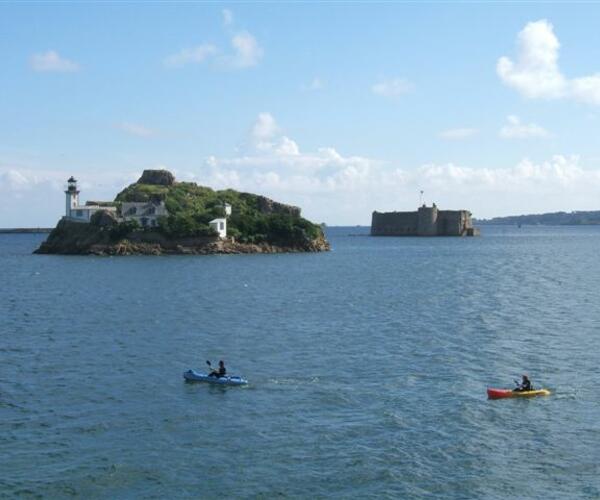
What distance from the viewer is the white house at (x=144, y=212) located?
151 metres

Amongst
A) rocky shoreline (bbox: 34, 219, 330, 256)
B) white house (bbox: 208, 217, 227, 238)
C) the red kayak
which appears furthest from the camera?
white house (bbox: 208, 217, 227, 238)

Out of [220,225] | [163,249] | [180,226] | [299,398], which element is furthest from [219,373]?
[220,225]

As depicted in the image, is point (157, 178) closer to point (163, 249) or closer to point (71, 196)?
point (71, 196)

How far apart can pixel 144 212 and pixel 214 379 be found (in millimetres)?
114060

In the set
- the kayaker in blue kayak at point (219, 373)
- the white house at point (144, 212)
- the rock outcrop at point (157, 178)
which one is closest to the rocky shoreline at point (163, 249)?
the white house at point (144, 212)

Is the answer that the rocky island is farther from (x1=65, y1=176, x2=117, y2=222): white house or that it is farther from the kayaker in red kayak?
the kayaker in red kayak

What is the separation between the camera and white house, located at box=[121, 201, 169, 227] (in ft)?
496

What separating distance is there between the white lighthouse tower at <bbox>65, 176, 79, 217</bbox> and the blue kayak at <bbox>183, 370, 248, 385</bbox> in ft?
403

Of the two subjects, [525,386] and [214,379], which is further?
[214,379]

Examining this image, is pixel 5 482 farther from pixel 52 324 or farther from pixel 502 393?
pixel 52 324

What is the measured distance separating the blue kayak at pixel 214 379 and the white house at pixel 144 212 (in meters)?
110

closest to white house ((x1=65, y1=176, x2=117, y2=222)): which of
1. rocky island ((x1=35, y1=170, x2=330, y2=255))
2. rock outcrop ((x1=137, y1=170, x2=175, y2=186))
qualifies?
rocky island ((x1=35, y1=170, x2=330, y2=255))

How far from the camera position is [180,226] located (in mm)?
146625

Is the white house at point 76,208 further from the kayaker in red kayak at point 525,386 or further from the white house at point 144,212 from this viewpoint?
the kayaker in red kayak at point 525,386
